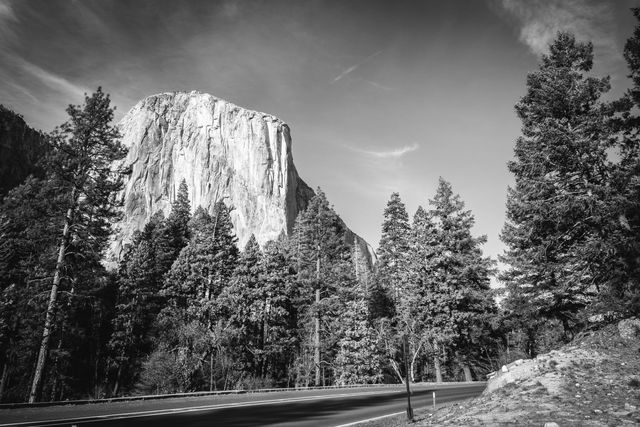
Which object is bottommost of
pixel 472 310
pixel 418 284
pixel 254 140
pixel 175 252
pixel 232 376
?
pixel 232 376

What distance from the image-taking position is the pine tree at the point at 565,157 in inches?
561

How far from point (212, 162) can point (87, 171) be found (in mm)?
87240

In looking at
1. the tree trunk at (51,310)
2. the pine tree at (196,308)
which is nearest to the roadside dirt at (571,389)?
the tree trunk at (51,310)

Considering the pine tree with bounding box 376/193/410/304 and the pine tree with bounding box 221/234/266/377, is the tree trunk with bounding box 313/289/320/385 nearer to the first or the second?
the pine tree with bounding box 221/234/266/377

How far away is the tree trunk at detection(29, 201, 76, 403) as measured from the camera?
15406 mm

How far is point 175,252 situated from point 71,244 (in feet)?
74.2

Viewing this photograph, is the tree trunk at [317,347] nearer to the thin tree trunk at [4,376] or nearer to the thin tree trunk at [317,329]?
the thin tree trunk at [317,329]

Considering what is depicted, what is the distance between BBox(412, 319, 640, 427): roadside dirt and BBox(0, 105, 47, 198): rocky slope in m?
81.8

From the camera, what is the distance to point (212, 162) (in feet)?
342

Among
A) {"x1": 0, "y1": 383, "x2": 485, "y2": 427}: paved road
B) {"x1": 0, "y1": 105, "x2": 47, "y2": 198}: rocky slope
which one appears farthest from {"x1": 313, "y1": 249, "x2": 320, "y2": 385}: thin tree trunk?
{"x1": 0, "y1": 105, "x2": 47, "y2": 198}: rocky slope

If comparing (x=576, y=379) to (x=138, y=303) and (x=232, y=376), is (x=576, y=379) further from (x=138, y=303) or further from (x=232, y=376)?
(x=138, y=303)

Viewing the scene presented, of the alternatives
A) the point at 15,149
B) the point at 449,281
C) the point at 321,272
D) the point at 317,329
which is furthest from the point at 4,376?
the point at 15,149

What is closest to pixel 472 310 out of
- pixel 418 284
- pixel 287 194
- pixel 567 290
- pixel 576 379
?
pixel 418 284

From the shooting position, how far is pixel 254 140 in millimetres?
107750
